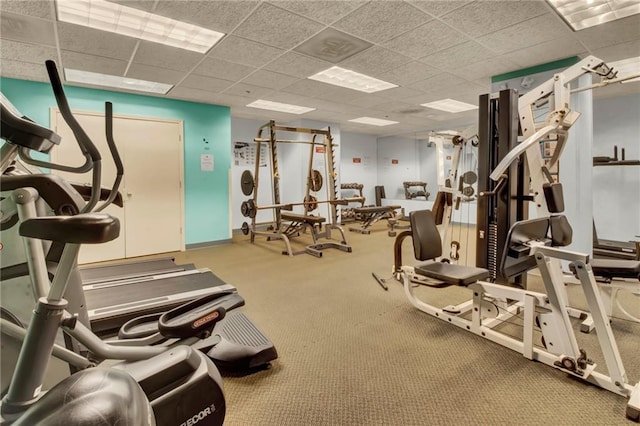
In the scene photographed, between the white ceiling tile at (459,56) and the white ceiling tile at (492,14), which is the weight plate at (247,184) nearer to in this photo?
the white ceiling tile at (459,56)

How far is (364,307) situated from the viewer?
295cm

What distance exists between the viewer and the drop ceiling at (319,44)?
2570 millimetres

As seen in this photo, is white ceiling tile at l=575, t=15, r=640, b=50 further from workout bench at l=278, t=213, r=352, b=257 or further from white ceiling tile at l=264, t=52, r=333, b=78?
workout bench at l=278, t=213, r=352, b=257

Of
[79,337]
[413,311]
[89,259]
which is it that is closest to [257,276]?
[413,311]

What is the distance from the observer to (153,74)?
4027mm

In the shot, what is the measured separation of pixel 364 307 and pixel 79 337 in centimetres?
231

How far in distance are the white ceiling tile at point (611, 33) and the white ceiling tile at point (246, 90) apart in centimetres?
373

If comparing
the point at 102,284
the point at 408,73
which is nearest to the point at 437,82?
the point at 408,73

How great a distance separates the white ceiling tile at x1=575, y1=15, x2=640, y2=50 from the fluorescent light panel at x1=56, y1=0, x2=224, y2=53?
344 centimetres

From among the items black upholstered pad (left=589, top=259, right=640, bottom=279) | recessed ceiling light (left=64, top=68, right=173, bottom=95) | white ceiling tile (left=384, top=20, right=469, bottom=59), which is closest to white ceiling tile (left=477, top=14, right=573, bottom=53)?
white ceiling tile (left=384, top=20, right=469, bottom=59)

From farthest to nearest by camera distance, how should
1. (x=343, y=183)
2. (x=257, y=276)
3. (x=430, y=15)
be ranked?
1. (x=343, y=183)
2. (x=257, y=276)
3. (x=430, y=15)

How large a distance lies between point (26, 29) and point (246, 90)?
8.16 feet

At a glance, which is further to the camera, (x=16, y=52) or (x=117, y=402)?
(x=16, y=52)

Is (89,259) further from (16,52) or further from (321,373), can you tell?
(321,373)
